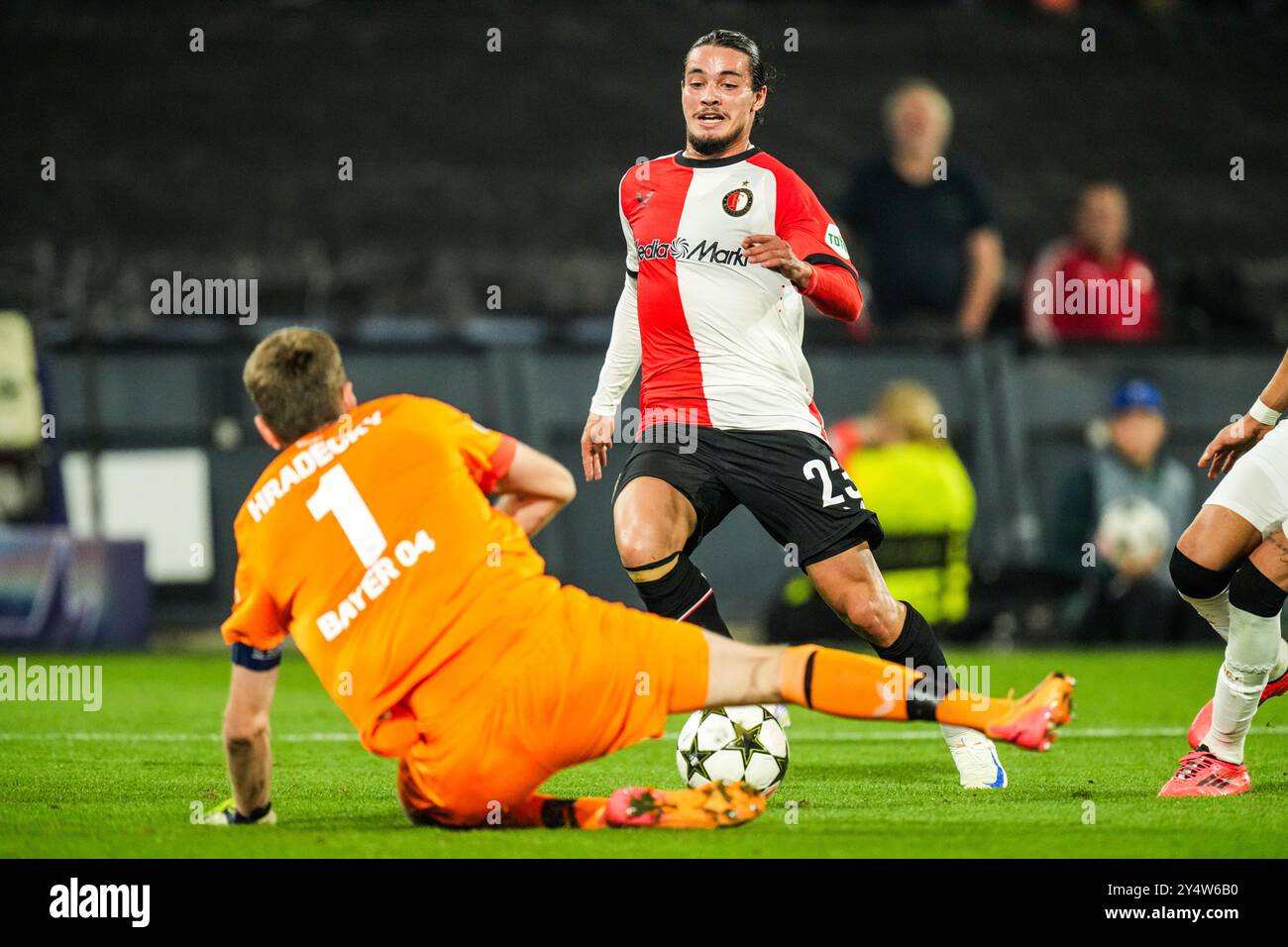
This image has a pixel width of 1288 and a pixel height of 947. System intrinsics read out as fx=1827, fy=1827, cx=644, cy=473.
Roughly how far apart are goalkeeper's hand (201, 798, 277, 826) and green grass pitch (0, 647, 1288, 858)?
0.06 m

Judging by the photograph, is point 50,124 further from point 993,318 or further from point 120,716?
point 120,716

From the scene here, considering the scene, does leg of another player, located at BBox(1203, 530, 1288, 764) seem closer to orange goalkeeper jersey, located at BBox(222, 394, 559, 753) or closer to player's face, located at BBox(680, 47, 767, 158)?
player's face, located at BBox(680, 47, 767, 158)

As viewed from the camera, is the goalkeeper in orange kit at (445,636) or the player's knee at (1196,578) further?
the player's knee at (1196,578)

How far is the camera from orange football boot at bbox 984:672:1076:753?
15.8 feet

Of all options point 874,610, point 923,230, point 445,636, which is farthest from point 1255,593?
point 923,230

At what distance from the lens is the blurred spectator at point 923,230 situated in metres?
12.5

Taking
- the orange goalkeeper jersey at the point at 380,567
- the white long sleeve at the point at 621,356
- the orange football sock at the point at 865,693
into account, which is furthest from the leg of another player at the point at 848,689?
the white long sleeve at the point at 621,356

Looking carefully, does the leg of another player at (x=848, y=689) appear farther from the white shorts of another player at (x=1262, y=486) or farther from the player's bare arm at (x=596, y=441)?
the player's bare arm at (x=596, y=441)

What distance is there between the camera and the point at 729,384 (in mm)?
6254

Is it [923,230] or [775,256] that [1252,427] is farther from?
[923,230]

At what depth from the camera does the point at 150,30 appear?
18312 millimetres

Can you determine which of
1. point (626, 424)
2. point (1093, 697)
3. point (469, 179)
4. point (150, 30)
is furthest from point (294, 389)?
point (150, 30)

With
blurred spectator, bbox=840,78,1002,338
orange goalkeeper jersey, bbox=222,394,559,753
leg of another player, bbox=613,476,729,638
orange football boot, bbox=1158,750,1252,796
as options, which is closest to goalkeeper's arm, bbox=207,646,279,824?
orange goalkeeper jersey, bbox=222,394,559,753

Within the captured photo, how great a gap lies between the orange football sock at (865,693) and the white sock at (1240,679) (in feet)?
5.01
